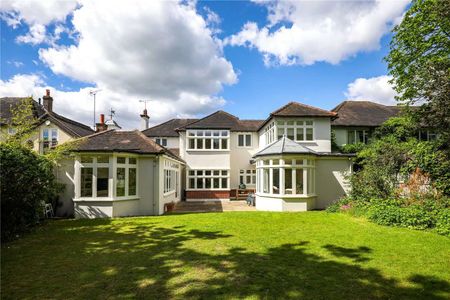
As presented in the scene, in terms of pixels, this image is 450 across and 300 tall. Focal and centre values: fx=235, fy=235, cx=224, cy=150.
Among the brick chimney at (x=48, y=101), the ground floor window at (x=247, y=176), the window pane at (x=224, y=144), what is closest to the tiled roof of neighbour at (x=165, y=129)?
the window pane at (x=224, y=144)

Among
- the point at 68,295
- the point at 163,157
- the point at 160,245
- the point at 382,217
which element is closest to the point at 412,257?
the point at 382,217

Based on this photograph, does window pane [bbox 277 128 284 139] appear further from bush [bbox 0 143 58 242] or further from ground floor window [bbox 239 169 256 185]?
bush [bbox 0 143 58 242]

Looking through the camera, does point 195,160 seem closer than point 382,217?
No

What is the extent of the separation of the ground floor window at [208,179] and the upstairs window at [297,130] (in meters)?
6.13

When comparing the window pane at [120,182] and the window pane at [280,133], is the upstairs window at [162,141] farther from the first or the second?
the window pane at [120,182]

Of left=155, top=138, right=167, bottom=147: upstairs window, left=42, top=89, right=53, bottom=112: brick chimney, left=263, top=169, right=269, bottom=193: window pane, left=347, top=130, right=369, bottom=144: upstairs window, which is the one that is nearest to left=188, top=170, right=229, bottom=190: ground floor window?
left=263, top=169, right=269, bottom=193: window pane

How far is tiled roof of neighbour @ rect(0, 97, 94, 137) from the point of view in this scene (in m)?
19.8

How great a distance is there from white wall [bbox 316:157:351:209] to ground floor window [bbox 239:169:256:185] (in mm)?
7496

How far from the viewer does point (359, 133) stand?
2062cm

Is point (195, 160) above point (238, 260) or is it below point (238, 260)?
above

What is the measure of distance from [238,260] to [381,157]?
36.7 ft

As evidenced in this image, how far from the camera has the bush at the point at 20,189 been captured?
8164 millimetres

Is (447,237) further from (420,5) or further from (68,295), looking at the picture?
(420,5)

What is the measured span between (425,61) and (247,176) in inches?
591
